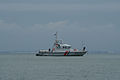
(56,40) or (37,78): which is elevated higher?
(56,40)

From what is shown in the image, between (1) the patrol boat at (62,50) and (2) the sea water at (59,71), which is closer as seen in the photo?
(2) the sea water at (59,71)

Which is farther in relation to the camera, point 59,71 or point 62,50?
point 62,50

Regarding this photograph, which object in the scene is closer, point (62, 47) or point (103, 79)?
point (103, 79)

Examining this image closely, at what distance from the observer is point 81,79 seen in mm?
56812

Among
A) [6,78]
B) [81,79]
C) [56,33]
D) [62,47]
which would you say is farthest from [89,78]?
[56,33]

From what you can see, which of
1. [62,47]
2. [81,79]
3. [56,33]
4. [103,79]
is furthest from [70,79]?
[56,33]

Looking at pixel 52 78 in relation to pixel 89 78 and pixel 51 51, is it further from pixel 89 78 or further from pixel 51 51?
pixel 51 51

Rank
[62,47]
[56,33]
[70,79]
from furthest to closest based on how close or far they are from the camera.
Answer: [56,33], [62,47], [70,79]

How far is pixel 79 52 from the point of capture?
14138 cm

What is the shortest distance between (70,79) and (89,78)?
3.60 meters

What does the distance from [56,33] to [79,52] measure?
14799 mm

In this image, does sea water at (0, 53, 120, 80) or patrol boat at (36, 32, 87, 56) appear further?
patrol boat at (36, 32, 87, 56)

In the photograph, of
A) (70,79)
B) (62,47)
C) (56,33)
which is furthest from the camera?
(56,33)

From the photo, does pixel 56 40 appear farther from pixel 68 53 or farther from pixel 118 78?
pixel 118 78
